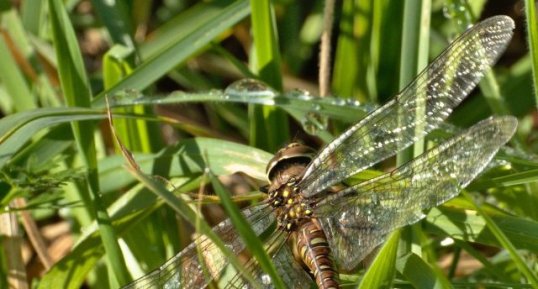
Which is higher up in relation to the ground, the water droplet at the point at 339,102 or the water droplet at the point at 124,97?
the water droplet at the point at 124,97

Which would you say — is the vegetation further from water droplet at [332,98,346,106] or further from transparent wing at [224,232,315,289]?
transparent wing at [224,232,315,289]

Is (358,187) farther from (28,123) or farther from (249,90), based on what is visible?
(28,123)

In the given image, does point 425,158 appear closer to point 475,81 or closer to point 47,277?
point 475,81

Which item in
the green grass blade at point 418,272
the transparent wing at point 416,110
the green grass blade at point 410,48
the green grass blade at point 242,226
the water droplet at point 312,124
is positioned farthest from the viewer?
the water droplet at point 312,124

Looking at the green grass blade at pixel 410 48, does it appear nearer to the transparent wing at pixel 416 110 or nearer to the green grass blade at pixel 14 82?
the transparent wing at pixel 416 110

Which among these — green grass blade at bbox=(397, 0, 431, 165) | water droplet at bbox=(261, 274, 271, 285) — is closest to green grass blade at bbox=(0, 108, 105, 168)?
water droplet at bbox=(261, 274, 271, 285)

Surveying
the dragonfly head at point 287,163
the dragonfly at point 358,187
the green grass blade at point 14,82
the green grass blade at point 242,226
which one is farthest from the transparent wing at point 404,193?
the green grass blade at point 14,82
